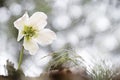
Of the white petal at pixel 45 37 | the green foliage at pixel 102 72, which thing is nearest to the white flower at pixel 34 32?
the white petal at pixel 45 37

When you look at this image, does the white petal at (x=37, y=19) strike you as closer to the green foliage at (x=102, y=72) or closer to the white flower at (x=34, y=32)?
the white flower at (x=34, y=32)

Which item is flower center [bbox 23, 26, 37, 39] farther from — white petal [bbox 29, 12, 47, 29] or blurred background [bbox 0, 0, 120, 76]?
blurred background [bbox 0, 0, 120, 76]

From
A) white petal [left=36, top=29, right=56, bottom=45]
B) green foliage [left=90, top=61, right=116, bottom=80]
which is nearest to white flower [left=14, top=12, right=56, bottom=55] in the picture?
white petal [left=36, top=29, right=56, bottom=45]

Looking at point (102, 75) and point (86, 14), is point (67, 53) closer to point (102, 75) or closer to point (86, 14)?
point (102, 75)

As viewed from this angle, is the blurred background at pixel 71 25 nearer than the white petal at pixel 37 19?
No

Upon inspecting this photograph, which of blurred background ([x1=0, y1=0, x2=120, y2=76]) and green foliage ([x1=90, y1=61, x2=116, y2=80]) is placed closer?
green foliage ([x1=90, y1=61, x2=116, y2=80])

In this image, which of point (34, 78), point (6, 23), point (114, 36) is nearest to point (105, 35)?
point (114, 36)

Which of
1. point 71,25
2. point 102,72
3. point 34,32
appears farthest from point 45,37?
point 71,25
